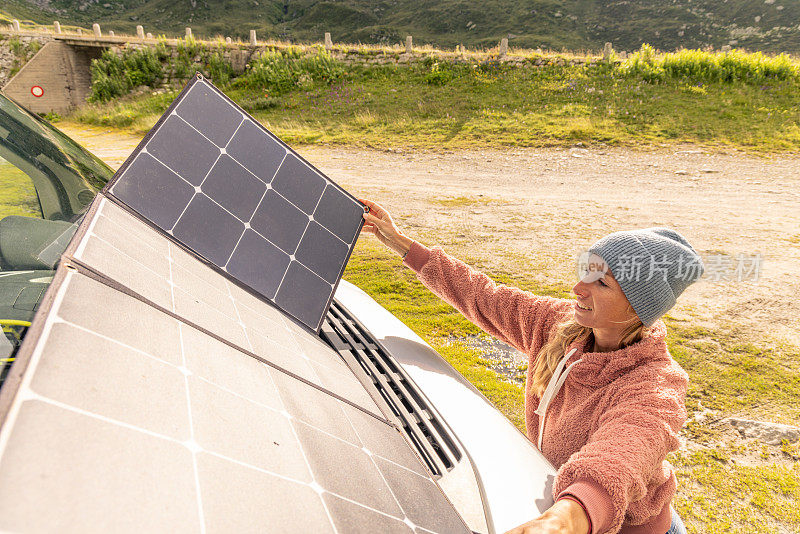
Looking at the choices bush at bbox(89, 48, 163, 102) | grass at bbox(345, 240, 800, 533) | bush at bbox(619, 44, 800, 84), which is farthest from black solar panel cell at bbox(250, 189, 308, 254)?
bush at bbox(89, 48, 163, 102)

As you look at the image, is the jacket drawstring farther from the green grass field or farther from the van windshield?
the van windshield

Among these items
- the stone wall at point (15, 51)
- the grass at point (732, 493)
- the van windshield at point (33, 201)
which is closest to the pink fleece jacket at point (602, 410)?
the grass at point (732, 493)

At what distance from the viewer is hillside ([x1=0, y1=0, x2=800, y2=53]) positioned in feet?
186

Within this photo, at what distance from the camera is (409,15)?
3157 inches

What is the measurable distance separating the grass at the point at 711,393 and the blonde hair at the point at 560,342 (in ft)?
4.39

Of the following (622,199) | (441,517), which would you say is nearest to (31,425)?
(441,517)

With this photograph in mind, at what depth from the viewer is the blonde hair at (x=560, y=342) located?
2.29 meters

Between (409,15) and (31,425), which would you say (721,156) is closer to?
(31,425)

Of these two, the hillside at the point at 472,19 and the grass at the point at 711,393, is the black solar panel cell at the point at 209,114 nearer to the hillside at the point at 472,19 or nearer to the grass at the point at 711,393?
the grass at the point at 711,393

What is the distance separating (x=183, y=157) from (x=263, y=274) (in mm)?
696

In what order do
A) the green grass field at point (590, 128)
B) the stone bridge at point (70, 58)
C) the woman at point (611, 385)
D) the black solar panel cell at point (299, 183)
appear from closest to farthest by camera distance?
the woman at point (611, 385) → the black solar panel cell at point (299, 183) → the green grass field at point (590, 128) → the stone bridge at point (70, 58)

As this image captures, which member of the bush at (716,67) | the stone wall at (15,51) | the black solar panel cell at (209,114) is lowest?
the black solar panel cell at (209,114)

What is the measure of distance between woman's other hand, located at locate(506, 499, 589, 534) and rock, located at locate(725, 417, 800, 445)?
3.07 m

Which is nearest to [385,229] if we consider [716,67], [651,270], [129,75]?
[651,270]
